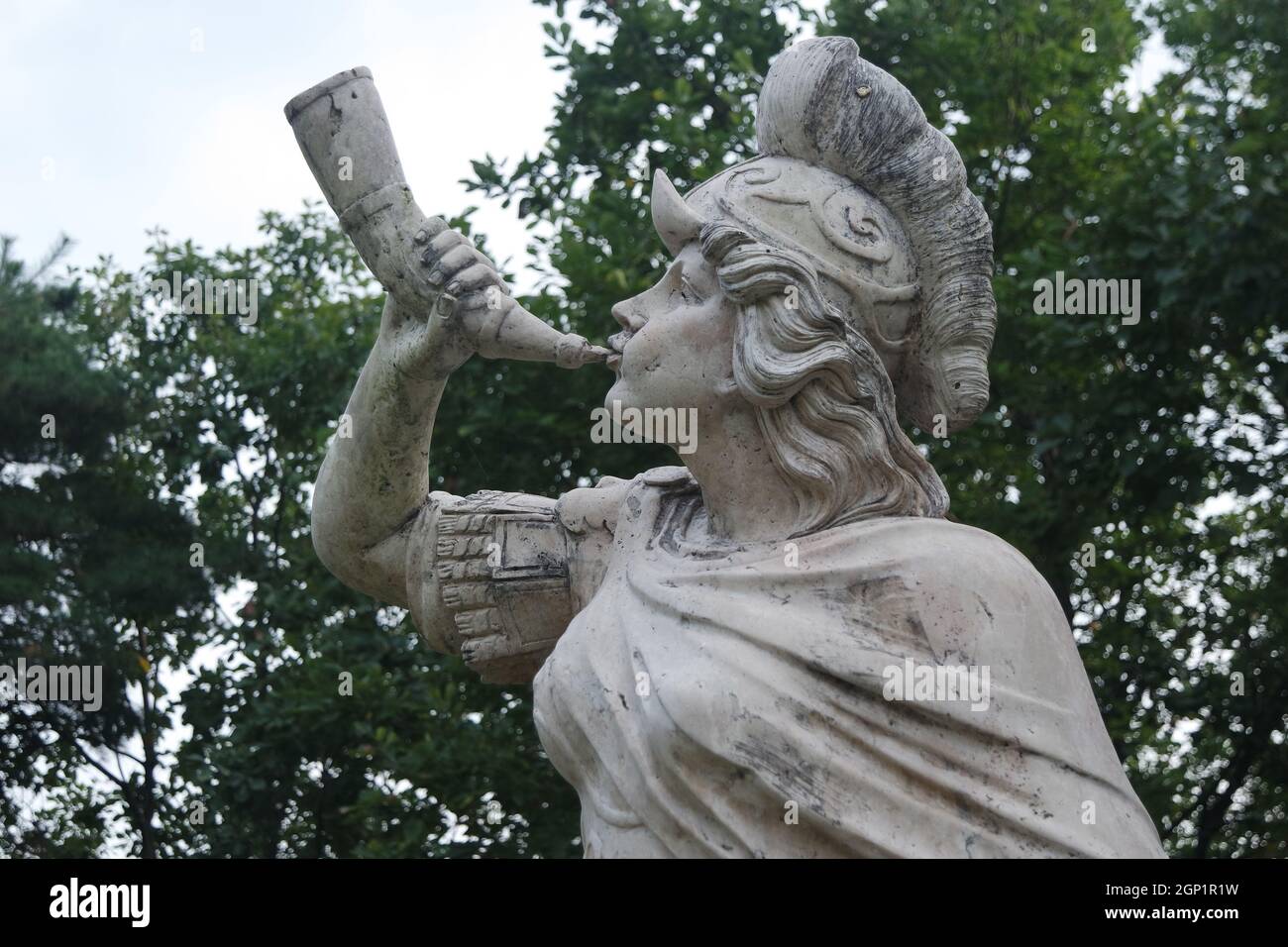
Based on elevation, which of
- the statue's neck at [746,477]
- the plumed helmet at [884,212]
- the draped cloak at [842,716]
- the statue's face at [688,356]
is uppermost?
the plumed helmet at [884,212]

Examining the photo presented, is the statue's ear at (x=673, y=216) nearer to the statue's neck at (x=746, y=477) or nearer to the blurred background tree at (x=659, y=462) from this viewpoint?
the statue's neck at (x=746, y=477)

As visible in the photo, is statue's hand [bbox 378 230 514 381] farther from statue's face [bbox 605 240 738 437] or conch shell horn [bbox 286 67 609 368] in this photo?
statue's face [bbox 605 240 738 437]

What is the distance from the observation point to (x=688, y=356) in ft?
Answer: 17.2

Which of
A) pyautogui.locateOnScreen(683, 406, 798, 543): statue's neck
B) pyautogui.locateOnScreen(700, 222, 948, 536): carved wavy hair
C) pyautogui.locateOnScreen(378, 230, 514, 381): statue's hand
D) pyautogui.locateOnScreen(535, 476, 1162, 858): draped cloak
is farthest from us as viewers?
pyautogui.locateOnScreen(378, 230, 514, 381): statue's hand

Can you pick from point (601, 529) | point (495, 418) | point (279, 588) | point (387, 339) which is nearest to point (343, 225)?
point (387, 339)

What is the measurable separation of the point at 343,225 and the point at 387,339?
0.31m

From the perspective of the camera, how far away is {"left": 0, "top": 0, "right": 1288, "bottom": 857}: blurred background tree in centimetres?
1248

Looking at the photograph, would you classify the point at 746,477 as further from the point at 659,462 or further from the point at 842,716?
the point at 659,462

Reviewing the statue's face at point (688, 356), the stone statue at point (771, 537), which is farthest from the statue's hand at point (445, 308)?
the statue's face at point (688, 356)

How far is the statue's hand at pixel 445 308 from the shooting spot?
5465mm

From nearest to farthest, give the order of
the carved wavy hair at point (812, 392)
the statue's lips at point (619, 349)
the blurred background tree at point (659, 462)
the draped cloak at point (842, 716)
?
the draped cloak at point (842, 716)
the carved wavy hair at point (812, 392)
the statue's lips at point (619, 349)
the blurred background tree at point (659, 462)

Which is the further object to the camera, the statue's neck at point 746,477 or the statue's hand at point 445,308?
the statue's hand at point 445,308

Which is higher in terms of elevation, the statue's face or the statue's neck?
the statue's face

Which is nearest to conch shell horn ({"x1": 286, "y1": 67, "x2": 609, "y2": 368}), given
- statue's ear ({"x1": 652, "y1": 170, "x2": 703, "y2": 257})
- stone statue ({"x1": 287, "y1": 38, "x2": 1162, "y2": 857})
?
stone statue ({"x1": 287, "y1": 38, "x2": 1162, "y2": 857})
